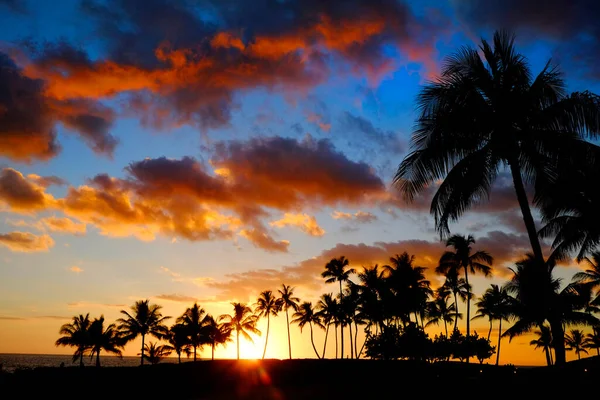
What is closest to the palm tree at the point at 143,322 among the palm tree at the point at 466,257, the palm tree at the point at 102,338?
the palm tree at the point at 102,338

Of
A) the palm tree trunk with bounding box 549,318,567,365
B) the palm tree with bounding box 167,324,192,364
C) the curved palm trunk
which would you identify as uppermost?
the curved palm trunk

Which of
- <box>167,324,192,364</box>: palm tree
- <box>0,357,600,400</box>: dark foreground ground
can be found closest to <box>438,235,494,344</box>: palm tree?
<box>0,357,600,400</box>: dark foreground ground

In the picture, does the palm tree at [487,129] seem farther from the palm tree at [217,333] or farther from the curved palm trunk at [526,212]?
the palm tree at [217,333]

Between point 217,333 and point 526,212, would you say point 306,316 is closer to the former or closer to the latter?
point 217,333

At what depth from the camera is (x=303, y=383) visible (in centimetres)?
3731

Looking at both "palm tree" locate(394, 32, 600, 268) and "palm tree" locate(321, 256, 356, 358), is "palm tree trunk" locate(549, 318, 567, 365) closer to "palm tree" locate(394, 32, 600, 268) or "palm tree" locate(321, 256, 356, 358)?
"palm tree" locate(394, 32, 600, 268)

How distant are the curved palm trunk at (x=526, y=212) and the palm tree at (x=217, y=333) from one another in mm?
61787

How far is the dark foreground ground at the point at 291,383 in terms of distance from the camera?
33.5 ft

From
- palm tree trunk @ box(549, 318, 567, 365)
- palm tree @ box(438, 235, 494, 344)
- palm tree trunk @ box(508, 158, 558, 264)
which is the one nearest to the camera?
palm tree trunk @ box(549, 318, 567, 365)

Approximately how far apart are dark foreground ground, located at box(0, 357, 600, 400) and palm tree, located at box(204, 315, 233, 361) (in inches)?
884

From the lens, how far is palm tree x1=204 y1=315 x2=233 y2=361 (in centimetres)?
6681

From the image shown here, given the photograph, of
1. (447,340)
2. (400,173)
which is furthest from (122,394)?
(447,340)

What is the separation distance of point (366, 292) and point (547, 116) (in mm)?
49344

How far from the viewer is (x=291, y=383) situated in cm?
3816
